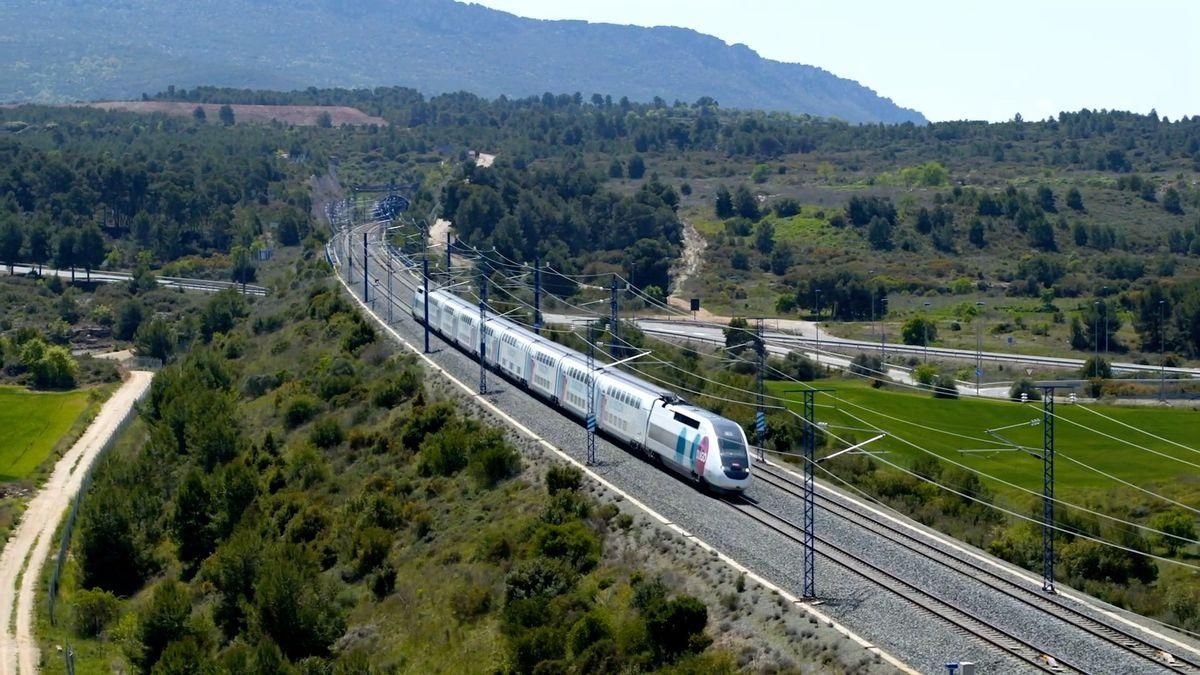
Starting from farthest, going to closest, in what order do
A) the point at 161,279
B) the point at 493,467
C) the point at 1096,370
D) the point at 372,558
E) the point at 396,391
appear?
1. the point at 161,279
2. the point at 1096,370
3. the point at 396,391
4. the point at 493,467
5. the point at 372,558

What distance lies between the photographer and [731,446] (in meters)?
42.8

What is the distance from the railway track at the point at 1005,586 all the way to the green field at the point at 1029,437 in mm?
4226

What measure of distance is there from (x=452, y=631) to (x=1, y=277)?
10979 cm

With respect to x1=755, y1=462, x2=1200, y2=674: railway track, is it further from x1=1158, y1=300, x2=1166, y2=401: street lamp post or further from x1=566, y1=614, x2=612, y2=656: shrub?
x1=1158, y1=300, x2=1166, y2=401: street lamp post

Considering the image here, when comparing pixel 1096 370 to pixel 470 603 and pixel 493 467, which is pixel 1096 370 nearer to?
pixel 493 467

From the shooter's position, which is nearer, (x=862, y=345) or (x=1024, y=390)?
(x=1024, y=390)

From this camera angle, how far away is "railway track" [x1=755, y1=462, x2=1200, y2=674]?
1198 inches

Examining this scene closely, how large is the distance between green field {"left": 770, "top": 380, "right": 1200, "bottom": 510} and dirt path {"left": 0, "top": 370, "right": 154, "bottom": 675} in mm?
Answer: 27395

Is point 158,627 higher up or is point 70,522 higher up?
point 158,627

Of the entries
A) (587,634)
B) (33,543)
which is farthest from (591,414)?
(33,543)

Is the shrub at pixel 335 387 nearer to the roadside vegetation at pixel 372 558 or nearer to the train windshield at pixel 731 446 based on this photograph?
the roadside vegetation at pixel 372 558

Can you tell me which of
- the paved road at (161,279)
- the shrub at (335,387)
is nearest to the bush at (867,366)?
the shrub at (335,387)

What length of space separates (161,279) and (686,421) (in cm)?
10337

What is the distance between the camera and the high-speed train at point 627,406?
42.7m
